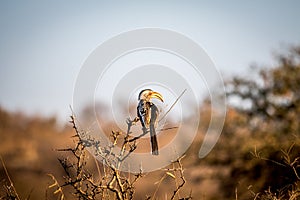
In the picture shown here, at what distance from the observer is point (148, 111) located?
4797 mm

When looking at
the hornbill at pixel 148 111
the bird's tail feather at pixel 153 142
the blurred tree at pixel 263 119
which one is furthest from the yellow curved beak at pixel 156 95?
the blurred tree at pixel 263 119

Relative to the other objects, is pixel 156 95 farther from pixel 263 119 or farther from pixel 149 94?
pixel 263 119

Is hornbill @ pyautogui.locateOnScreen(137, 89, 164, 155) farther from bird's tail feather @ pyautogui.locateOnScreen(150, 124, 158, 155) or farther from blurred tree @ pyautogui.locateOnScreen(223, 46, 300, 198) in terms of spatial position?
blurred tree @ pyautogui.locateOnScreen(223, 46, 300, 198)

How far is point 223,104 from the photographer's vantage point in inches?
813

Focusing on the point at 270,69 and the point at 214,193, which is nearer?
the point at 214,193

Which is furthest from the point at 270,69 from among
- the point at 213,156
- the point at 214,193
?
the point at 214,193

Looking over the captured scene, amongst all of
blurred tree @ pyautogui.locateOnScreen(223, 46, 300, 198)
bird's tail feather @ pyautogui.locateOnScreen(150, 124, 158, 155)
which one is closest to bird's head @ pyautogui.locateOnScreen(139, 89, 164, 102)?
bird's tail feather @ pyautogui.locateOnScreen(150, 124, 158, 155)

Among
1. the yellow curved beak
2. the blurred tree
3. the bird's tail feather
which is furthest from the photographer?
the blurred tree

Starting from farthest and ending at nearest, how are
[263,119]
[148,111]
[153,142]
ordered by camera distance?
[263,119]
[148,111]
[153,142]

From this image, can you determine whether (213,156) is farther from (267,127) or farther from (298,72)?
(298,72)

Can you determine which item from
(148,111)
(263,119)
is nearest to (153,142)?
(148,111)

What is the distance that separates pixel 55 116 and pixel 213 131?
2251 centimetres

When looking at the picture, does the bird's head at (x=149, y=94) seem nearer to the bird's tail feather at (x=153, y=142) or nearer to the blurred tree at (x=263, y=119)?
the bird's tail feather at (x=153, y=142)

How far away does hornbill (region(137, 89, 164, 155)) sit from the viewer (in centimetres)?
448
